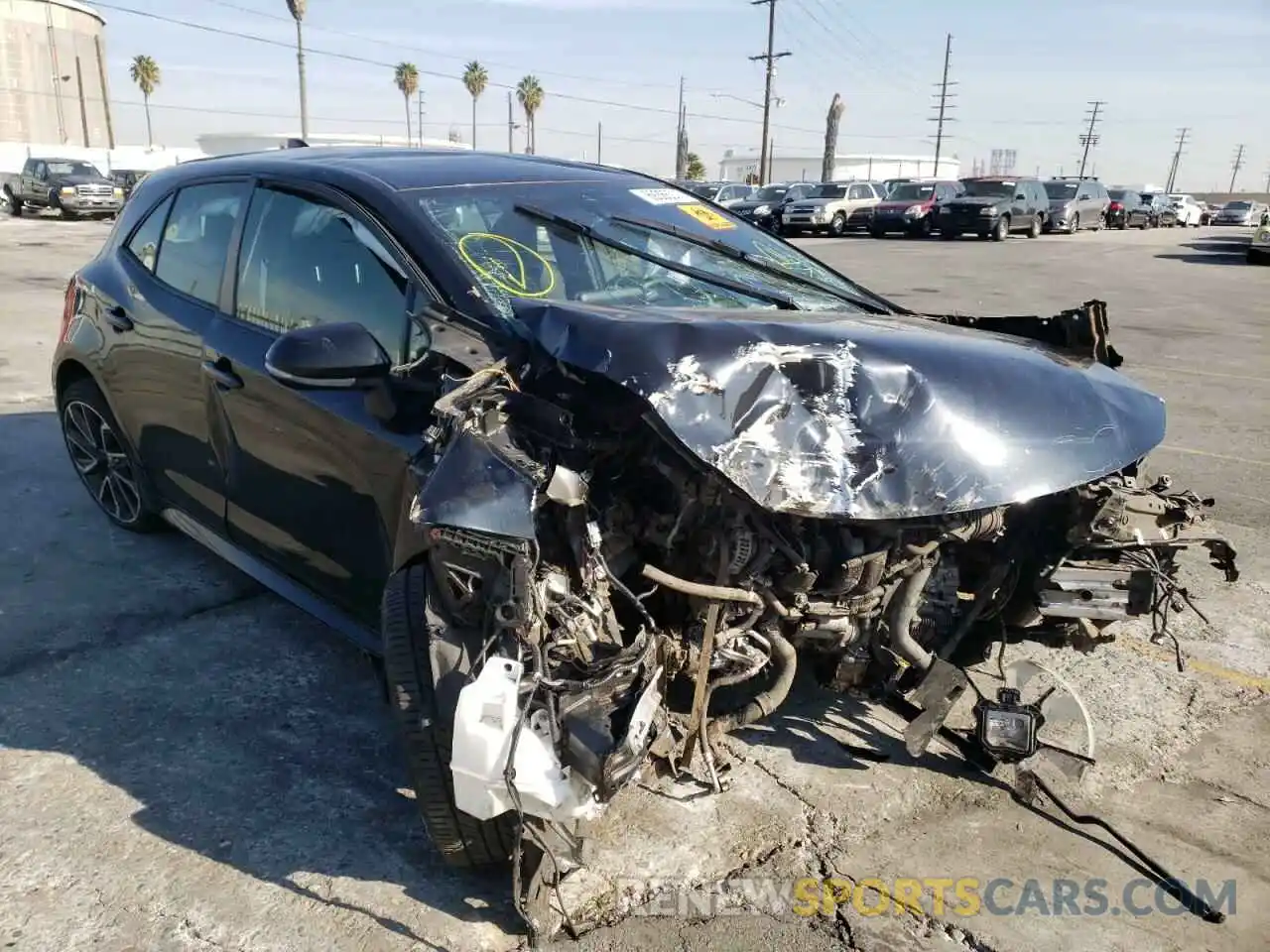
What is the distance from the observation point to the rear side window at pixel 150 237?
420 cm

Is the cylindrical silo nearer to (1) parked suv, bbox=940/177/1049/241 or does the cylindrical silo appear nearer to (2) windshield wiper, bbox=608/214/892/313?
(1) parked suv, bbox=940/177/1049/241

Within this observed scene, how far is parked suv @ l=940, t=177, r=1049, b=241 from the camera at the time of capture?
28.1 meters

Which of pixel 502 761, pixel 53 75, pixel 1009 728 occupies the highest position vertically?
pixel 53 75

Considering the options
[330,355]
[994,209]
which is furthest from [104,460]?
[994,209]

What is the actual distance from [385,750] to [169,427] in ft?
5.65

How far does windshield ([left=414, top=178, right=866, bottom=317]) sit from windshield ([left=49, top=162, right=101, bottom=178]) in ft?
104

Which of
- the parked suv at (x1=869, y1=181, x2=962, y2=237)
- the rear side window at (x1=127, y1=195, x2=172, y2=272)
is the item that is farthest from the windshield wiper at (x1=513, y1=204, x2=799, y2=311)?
the parked suv at (x1=869, y1=181, x2=962, y2=237)

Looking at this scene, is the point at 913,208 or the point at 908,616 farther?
the point at 913,208

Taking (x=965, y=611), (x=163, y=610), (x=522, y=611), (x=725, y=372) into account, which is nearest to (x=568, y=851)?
(x=522, y=611)

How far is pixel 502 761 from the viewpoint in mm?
2172

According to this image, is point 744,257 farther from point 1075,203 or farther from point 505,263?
point 1075,203

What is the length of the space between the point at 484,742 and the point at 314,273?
1805 millimetres

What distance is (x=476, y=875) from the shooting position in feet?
8.44

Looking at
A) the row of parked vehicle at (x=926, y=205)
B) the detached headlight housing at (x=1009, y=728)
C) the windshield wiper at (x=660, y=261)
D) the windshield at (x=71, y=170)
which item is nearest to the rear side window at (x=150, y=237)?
the windshield wiper at (x=660, y=261)
